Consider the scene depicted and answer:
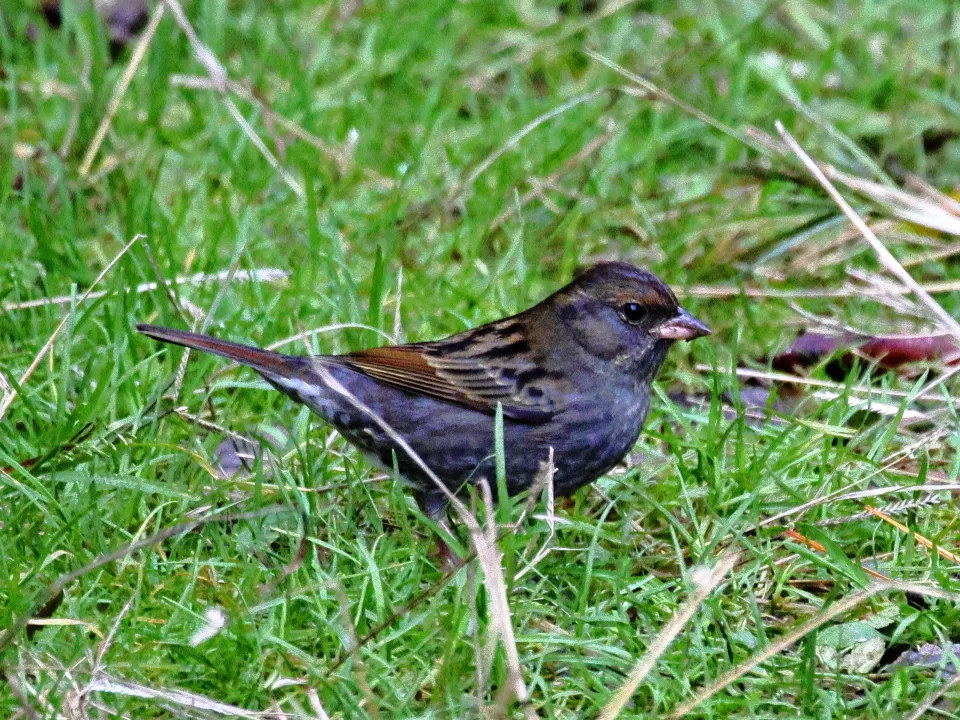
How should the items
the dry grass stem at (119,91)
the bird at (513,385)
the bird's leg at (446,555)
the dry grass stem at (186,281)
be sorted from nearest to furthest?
the bird's leg at (446,555), the bird at (513,385), the dry grass stem at (186,281), the dry grass stem at (119,91)

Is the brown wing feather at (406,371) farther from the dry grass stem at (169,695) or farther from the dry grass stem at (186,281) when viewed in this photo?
the dry grass stem at (169,695)

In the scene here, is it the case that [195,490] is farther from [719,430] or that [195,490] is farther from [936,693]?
[936,693]

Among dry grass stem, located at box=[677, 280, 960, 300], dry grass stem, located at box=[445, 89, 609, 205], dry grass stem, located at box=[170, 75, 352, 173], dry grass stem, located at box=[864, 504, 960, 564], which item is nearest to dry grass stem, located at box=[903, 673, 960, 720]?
dry grass stem, located at box=[864, 504, 960, 564]

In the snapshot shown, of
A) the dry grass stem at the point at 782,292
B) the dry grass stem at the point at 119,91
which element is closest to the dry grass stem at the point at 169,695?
the dry grass stem at the point at 782,292

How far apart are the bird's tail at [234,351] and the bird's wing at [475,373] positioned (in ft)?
0.70

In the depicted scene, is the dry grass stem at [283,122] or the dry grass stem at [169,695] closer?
the dry grass stem at [169,695]

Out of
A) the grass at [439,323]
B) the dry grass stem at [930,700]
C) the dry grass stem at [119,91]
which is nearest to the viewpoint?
the dry grass stem at [930,700]

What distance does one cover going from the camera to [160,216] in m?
5.27

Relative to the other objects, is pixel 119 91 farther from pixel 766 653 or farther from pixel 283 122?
pixel 766 653

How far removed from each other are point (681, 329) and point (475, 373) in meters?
0.65

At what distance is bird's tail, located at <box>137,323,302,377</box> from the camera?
402 cm

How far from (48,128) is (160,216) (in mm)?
1137

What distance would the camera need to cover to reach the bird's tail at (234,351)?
4.02 metres

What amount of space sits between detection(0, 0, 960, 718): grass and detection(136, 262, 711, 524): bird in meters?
0.18
